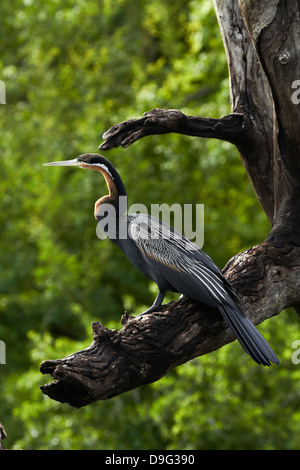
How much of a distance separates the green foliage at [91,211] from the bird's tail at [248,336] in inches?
147

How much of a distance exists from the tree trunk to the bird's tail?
16cm

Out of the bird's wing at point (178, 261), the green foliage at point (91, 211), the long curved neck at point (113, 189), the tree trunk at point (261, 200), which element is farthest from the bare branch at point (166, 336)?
the green foliage at point (91, 211)

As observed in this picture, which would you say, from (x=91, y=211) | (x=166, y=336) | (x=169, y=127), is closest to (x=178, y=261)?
(x=166, y=336)

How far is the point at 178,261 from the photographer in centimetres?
392

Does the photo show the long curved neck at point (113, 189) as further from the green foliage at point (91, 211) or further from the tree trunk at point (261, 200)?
the green foliage at point (91, 211)

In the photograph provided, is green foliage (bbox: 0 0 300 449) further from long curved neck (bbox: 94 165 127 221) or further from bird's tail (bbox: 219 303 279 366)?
bird's tail (bbox: 219 303 279 366)

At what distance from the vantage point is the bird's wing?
12.2 ft

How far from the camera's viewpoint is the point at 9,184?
37.8 feet

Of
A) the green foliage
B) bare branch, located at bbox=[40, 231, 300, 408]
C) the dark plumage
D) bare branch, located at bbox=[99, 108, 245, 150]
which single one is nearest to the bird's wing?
the dark plumage

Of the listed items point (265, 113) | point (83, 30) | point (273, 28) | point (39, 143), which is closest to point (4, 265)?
point (39, 143)

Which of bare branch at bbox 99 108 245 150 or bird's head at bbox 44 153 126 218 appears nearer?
bare branch at bbox 99 108 245 150

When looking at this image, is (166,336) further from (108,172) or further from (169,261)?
(108,172)

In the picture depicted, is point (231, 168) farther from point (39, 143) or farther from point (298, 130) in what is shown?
point (298, 130)
